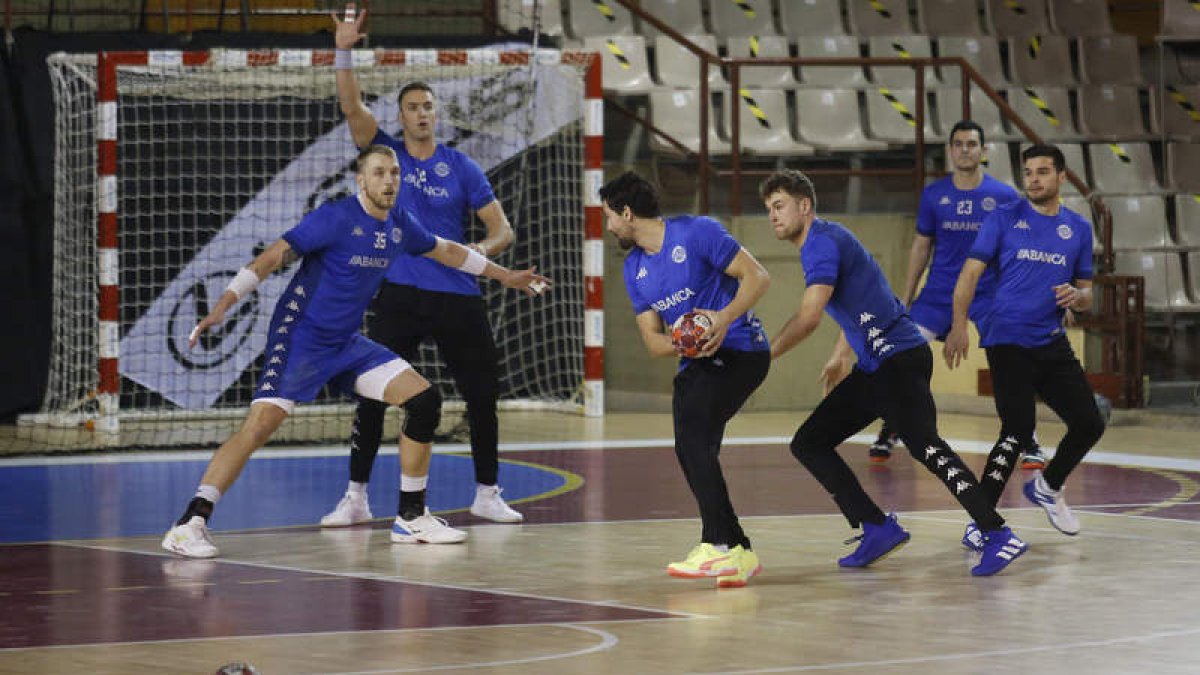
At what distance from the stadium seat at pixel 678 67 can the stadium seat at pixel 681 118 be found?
0.27 m

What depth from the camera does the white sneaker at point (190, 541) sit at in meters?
9.23

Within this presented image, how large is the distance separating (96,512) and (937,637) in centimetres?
541

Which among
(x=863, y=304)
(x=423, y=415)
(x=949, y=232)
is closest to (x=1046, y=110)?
(x=949, y=232)

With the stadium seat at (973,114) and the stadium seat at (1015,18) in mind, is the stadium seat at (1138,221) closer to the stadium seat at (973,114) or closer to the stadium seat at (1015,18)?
the stadium seat at (973,114)

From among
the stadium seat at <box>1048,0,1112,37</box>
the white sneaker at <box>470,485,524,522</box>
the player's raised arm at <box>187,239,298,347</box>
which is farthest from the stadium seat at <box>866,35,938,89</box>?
the player's raised arm at <box>187,239,298,347</box>

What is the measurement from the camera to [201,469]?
43.0 feet

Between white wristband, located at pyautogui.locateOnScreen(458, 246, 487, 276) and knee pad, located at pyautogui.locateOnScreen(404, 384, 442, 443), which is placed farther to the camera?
white wristband, located at pyautogui.locateOnScreen(458, 246, 487, 276)

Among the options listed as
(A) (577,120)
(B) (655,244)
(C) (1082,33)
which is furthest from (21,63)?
(C) (1082,33)

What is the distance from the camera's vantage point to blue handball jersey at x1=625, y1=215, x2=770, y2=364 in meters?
8.53

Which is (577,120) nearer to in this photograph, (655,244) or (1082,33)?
(1082,33)

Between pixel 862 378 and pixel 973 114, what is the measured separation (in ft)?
34.6

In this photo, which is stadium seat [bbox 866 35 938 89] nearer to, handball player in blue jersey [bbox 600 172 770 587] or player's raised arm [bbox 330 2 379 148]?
player's raised arm [bbox 330 2 379 148]

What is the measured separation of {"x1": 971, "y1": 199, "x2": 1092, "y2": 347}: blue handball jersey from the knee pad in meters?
2.72

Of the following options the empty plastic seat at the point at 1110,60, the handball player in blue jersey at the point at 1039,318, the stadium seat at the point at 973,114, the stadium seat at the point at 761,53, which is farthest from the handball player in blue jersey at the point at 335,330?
the empty plastic seat at the point at 1110,60
